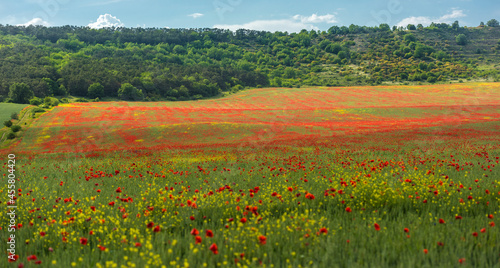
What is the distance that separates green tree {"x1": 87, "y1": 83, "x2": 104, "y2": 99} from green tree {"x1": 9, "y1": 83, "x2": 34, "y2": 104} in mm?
22409

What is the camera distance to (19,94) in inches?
3541

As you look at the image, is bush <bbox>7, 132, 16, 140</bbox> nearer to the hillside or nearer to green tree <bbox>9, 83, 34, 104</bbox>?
the hillside

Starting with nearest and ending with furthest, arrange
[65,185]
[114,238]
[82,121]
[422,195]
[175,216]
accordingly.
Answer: [114,238] → [175,216] → [422,195] → [65,185] → [82,121]

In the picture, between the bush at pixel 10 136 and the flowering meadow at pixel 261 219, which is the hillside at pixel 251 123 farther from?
the flowering meadow at pixel 261 219

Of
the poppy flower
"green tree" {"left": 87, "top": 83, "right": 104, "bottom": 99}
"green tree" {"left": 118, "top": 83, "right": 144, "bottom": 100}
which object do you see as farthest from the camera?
"green tree" {"left": 118, "top": 83, "right": 144, "bottom": 100}

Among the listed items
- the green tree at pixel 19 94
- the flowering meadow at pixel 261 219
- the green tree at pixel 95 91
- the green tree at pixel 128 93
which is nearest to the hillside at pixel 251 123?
the flowering meadow at pixel 261 219

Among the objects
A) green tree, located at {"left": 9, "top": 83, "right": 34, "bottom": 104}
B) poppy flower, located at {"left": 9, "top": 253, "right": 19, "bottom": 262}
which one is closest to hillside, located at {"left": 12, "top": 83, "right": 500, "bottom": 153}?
poppy flower, located at {"left": 9, "top": 253, "right": 19, "bottom": 262}

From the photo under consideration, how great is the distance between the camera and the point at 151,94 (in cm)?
11856

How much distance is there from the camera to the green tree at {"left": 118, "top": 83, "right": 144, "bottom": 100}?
113938mm

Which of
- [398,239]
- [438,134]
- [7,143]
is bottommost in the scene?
[7,143]

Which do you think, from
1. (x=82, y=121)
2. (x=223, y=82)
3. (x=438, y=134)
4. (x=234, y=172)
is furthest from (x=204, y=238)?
(x=223, y=82)

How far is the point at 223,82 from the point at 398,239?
142910 mm

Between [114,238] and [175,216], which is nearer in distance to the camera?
[114,238]

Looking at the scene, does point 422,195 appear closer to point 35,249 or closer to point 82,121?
point 35,249
